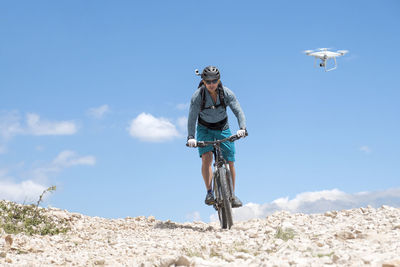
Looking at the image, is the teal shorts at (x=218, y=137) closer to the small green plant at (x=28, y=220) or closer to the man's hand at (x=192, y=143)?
the man's hand at (x=192, y=143)

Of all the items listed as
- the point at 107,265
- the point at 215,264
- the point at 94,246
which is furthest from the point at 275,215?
the point at 215,264

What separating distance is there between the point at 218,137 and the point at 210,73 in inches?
50.9

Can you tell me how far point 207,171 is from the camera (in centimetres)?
987

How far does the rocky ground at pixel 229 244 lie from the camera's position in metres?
5.58

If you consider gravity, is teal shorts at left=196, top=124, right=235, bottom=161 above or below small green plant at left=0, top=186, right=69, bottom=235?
above

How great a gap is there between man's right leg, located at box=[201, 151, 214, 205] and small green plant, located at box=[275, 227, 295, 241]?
2508mm

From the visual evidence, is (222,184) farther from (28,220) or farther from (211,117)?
(28,220)

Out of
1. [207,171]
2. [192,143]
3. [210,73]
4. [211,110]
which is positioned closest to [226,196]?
[207,171]

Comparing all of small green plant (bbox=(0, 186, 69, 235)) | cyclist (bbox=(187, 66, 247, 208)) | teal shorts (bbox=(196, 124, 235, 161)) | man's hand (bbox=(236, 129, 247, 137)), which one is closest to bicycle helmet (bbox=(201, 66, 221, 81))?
cyclist (bbox=(187, 66, 247, 208))

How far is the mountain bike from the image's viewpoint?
368 inches

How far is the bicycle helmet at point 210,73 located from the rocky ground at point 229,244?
288 cm

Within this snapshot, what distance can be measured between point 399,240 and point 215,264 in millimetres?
2525

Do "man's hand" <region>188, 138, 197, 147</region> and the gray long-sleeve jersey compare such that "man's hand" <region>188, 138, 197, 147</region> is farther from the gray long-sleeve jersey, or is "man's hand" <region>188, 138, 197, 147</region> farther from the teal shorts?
the teal shorts

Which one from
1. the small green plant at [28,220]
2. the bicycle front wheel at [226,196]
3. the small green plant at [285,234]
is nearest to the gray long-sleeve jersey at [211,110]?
the bicycle front wheel at [226,196]
